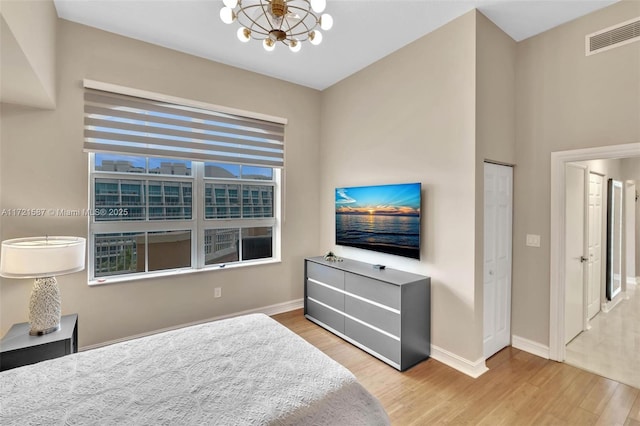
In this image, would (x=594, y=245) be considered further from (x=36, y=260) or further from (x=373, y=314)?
(x=36, y=260)

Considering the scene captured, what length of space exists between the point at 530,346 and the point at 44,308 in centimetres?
417

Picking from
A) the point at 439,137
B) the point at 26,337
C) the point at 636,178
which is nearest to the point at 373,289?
the point at 439,137

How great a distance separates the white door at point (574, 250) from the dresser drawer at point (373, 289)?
5.33ft

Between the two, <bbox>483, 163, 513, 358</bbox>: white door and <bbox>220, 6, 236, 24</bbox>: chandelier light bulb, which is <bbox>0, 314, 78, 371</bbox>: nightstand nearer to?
<bbox>220, 6, 236, 24</bbox>: chandelier light bulb

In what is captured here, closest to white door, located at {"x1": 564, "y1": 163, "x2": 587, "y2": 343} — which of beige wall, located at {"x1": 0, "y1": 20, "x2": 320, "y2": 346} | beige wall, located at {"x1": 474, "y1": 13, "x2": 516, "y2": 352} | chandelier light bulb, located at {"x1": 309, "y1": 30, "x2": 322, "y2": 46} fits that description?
beige wall, located at {"x1": 474, "y1": 13, "x2": 516, "y2": 352}

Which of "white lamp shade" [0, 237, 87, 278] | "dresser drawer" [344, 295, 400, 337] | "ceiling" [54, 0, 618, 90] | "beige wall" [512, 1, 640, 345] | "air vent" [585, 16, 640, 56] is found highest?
"ceiling" [54, 0, 618, 90]

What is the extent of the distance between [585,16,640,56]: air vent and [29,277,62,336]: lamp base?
15.5ft

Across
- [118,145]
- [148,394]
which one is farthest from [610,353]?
[118,145]

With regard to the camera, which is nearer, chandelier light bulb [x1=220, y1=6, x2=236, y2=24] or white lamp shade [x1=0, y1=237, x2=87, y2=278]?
chandelier light bulb [x1=220, y1=6, x2=236, y2=24]

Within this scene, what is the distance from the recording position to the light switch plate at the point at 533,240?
112 inches

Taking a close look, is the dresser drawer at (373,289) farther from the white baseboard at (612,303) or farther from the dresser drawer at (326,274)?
the white baseboard at (612,303)

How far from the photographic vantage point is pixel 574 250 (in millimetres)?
2932

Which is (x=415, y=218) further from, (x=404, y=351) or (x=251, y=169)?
(x=251, y=169)

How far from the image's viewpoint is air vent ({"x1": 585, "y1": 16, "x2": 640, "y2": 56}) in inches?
90.4
